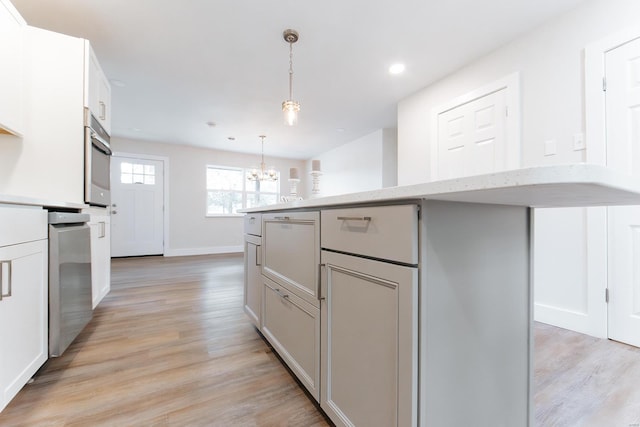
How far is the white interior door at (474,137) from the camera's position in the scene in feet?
7.75

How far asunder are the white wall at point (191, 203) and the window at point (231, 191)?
0.15m

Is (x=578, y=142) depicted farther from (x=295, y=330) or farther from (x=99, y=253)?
(x=99, y=253)

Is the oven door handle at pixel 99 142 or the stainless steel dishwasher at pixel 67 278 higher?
the oven door handle at pixel 99 142

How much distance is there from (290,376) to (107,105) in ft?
9.14

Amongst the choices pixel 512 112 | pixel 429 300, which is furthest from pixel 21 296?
pixel 512 112

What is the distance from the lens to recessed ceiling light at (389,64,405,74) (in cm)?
272

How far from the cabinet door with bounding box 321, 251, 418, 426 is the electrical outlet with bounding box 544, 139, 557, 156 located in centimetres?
213

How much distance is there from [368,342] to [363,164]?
456 centimetres

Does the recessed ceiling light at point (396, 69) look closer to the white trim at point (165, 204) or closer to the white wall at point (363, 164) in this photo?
the white wall at point (363, 164)

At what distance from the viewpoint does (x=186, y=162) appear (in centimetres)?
575

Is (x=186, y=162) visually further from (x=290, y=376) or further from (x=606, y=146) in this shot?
(x=606, y=146)

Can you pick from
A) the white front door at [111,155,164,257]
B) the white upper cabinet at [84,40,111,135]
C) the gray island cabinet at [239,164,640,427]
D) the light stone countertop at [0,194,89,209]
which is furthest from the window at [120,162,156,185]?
the gray island cabinet at [239,164,640,427]

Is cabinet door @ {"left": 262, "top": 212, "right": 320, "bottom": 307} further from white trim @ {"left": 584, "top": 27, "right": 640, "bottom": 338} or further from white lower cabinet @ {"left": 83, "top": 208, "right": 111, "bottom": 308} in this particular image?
white trim @ {"left": 584, "top": 27, "right": 640, "bottom": 338}

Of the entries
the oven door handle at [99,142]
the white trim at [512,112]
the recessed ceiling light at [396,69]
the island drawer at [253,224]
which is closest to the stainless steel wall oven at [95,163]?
the oven door handle at [99,142]
